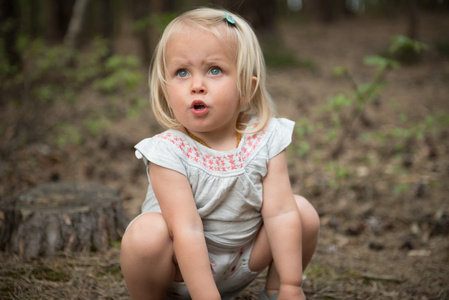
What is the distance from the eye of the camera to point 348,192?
3559mm

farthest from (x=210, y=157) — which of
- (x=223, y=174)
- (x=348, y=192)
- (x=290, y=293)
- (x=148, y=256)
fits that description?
(x=348, y=192)

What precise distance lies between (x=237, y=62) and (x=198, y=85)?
20 centimetres

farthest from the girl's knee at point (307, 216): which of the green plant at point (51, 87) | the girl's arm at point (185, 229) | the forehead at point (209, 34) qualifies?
the green plant at point (51, 87)

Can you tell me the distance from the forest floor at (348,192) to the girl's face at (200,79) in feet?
3.34

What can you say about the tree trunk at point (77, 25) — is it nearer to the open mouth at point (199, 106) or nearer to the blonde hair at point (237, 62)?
the blonde hair at point (237, 62)

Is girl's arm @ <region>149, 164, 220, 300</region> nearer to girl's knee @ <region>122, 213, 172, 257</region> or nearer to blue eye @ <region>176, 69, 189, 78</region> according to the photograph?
girl's knee @ <region>122, 213, 172, 257</region>

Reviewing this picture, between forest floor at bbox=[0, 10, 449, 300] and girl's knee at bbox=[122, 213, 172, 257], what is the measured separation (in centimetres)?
66

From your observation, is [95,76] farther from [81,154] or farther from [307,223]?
[307,223]

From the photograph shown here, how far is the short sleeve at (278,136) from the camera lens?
176cm

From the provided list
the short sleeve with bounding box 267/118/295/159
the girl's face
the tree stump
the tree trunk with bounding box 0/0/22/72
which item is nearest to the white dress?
the short sleeve with bounding box 267/118/295/159

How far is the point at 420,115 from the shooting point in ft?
17.6

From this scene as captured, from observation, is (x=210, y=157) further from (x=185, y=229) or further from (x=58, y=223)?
(x=58, y=223)

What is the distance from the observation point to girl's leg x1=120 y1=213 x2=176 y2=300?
1.52 meters

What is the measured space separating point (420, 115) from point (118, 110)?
3735mm
